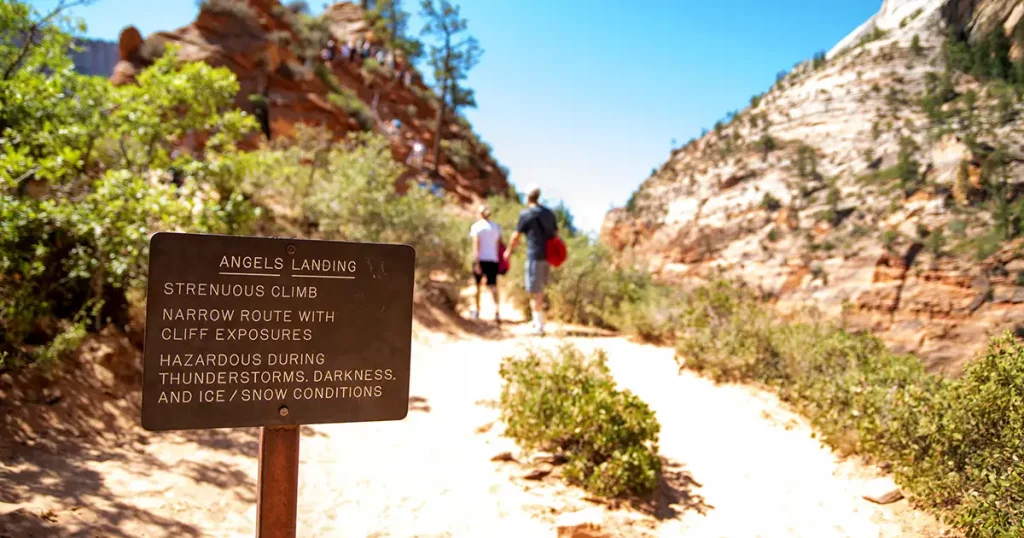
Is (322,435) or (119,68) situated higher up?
(119,68)

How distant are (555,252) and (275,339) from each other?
6.83 metres

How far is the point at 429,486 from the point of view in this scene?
175 inches

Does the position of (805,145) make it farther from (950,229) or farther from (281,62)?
(281,62)

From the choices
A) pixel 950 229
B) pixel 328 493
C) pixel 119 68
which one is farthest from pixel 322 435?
pixel 119 68

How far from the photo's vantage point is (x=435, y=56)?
29.6m

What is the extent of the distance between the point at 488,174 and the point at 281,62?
11577 millimetres

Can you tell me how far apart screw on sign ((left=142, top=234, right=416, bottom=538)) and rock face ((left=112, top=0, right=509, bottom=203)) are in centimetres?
2327

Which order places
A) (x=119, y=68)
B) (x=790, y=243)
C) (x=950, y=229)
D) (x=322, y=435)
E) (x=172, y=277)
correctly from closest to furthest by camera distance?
(x=172, y=277), (x=322, y=435), (x=950, y=229), (x=790, y=243), (x=119, y=68)

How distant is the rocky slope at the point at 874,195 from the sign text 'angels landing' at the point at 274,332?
5675 millimetres

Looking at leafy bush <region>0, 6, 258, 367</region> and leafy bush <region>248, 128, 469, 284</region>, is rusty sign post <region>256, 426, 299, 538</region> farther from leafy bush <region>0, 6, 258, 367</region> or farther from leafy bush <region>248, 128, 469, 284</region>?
leafy bush <region>248, 128, 469, 284</region>

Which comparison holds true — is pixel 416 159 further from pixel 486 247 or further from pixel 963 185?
pixel 963 185

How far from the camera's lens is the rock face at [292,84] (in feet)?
84.1

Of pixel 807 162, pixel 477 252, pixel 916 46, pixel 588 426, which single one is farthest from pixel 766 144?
pixel 588 426

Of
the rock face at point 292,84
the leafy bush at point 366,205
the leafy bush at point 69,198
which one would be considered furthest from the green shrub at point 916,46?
the rock face at point 292,84
